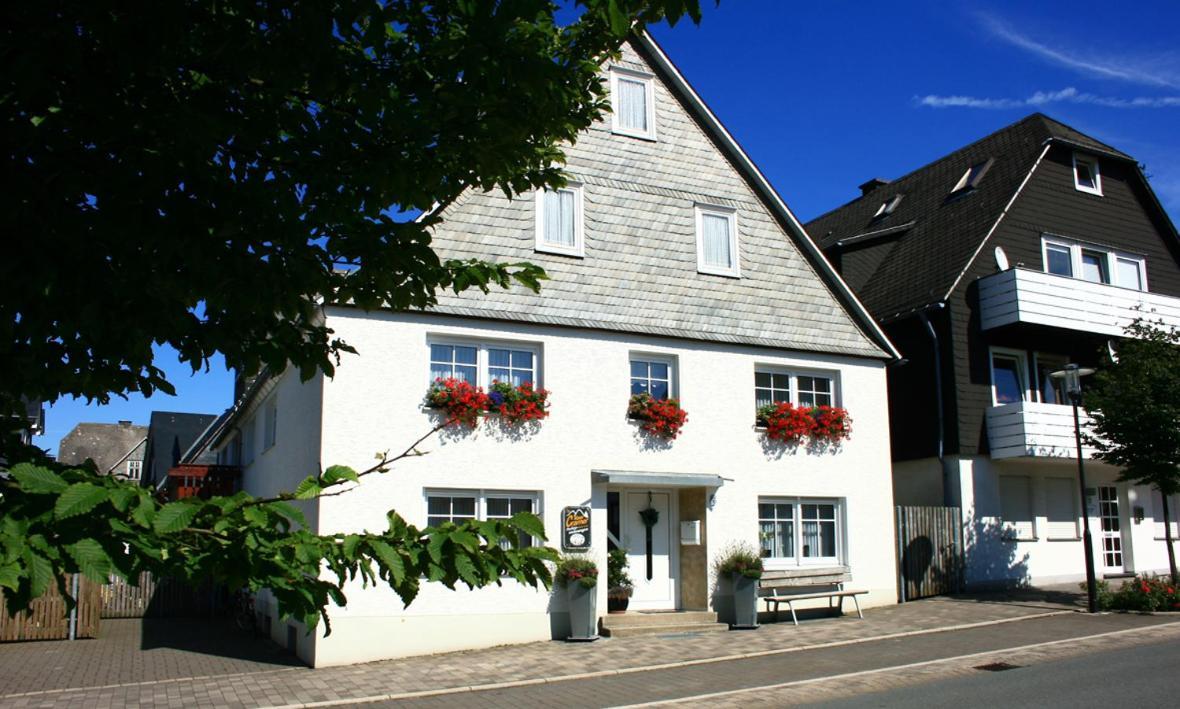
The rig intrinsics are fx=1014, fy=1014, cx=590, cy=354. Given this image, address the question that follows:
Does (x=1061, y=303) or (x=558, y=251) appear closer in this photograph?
(x=558, y=251)

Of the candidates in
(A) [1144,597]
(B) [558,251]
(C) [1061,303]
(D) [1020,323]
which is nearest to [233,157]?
(B) [558,251]

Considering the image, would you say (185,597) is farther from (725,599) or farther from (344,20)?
(344,20)

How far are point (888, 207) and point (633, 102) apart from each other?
12.6 meters

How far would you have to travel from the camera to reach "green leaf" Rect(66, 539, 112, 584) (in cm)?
257

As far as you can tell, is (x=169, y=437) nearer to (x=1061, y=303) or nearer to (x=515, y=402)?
(x=515, y=402)

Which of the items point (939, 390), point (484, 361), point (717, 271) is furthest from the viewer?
point (939, 390)

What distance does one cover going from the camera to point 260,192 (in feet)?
13.4

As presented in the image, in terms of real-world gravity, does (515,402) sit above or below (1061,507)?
above

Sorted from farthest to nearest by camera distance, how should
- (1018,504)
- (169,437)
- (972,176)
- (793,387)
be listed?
(169,437) → (972,176) → (1018,504) → (793,387)

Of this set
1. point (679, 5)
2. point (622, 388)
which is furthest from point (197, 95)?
point (622, 388)

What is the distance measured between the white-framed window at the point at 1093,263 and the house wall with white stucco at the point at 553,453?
6.90 m

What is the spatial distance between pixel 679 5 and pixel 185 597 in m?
21.1

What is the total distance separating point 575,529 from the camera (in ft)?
50.8

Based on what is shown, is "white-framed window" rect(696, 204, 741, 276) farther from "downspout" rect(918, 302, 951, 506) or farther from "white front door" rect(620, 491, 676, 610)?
"downspout" rect(918, 302, 951, 506)
